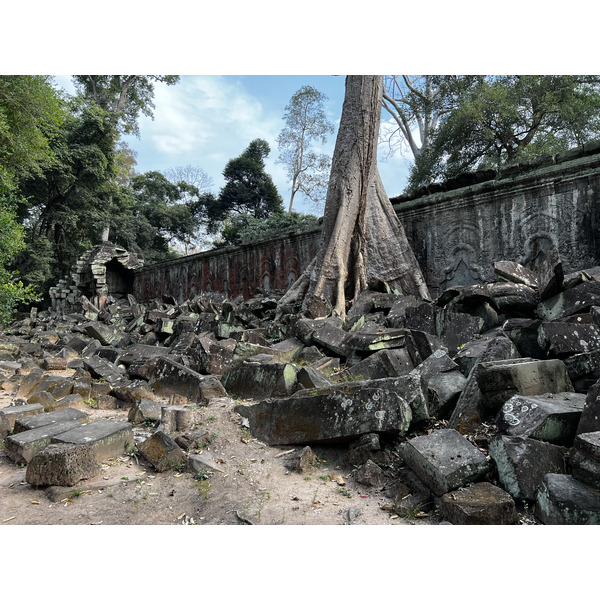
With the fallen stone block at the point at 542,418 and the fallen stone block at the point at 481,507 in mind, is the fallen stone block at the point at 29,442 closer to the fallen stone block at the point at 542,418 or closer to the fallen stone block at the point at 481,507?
the fallen stone block at the point at 481,507

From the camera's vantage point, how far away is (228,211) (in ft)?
76.6

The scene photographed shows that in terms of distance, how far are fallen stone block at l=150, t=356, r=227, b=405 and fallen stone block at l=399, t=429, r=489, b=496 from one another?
1.68 metres

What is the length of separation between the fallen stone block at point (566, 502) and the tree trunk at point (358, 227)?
4.22 metres

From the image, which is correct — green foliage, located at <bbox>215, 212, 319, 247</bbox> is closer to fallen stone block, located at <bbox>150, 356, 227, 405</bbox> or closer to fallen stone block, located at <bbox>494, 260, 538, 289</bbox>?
fallen stone block, located at <bbox>494, 260, 538, 289</bbox>

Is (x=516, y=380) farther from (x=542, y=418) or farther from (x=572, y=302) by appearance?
(x=572, y=302)

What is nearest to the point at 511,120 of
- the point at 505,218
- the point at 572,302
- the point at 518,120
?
the point at 518,120

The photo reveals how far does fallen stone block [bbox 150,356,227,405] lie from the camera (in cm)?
324

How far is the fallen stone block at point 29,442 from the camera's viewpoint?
234cm

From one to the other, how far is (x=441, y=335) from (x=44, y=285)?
1591cm

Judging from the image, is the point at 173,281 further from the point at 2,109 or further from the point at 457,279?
the point at 457,279

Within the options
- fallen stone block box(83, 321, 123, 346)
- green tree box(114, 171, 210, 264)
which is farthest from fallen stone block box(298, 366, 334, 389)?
green tree box(114, 171, 210, 264)

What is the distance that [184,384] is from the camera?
3.42 metres

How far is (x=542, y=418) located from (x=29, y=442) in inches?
105

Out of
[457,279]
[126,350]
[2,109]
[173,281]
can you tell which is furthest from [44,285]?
[457,279]
